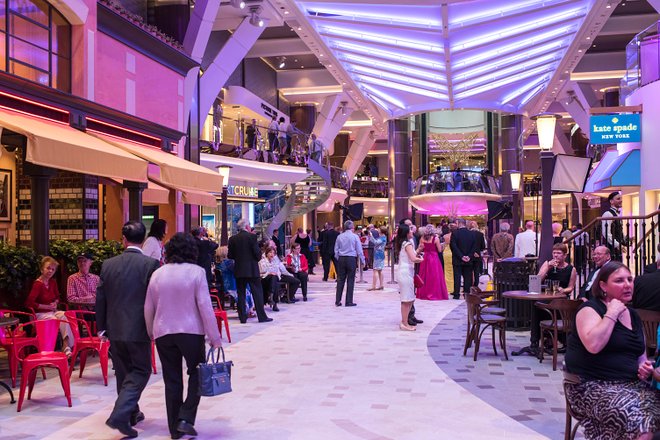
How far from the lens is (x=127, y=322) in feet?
14.5

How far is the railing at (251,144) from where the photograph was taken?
16.6 metres

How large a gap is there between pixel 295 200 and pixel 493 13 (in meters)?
9.17

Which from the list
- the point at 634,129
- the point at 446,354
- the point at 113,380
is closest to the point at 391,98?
the point at 634,129

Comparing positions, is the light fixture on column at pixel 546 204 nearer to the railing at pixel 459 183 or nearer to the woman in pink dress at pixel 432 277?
the woman in pink dress at pixel 432 277

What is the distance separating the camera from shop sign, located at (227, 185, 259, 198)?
2215cm

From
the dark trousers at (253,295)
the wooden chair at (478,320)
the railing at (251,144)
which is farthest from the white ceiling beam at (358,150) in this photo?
the wooden chair at (478,320)

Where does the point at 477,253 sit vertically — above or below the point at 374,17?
below

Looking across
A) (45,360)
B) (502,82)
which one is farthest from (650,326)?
(502,82)

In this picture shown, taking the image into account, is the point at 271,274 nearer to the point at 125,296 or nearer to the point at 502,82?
the point at 125,296

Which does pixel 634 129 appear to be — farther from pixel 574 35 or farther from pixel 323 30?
pixel 323 30

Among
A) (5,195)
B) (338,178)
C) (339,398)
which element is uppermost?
(338,178)

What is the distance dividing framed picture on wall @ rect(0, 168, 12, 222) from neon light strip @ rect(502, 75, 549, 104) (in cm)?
1810

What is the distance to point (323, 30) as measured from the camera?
17.3 meters

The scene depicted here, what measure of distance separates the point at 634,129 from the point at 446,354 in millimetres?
7321
